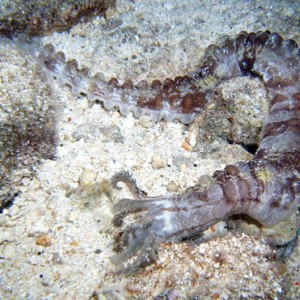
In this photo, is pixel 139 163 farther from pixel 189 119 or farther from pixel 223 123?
pixel 223 123

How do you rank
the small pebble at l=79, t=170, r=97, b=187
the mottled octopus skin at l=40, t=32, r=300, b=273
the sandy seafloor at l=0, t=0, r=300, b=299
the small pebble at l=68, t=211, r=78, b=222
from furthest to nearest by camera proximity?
the small pebble at l=79, t=170, r=97, b=187
the small pebble at l=68, t=211, r=78, b=222
the mottled octopus skin at l=40, t=32, r=300, b=273
the sandy seafloor at l=0, t=0, r=300, b=299

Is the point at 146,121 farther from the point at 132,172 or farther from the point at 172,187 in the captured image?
the point at 172,187

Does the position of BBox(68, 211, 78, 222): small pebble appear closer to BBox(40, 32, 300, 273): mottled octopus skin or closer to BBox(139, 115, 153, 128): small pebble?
BBox(40, 32, 300, 273): mottled octopus skin

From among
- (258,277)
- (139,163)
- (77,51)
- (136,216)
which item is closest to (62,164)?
(139,163)

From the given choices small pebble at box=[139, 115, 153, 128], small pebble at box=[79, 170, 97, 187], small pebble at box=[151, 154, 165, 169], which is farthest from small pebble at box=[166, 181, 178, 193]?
small pebble at box=[139, 115, 153, 128]

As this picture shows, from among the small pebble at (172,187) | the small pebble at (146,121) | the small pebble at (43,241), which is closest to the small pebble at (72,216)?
the small pebble at (43,241)

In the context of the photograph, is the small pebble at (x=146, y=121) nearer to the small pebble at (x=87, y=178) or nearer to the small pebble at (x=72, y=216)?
the small pebble at (x=87, y=178)
